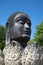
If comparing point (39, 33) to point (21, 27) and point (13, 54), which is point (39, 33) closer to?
point (21, 27)

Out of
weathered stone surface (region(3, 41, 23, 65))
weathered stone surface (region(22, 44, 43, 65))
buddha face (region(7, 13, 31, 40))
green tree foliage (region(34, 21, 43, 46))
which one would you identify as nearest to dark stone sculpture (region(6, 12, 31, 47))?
buddha face (region(7, 13, 31, 40))

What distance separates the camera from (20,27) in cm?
653

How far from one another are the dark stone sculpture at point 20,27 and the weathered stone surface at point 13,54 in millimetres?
346

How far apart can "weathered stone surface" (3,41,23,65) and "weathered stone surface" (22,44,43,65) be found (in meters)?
0.18

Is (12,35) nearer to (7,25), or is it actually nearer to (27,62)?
(7,25)

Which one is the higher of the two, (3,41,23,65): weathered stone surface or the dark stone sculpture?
the dark stone sculpture

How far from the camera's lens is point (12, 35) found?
668cm

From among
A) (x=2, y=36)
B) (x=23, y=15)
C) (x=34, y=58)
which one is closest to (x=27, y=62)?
(x=34, y=58)

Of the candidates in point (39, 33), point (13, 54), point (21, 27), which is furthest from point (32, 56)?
point (39, 33)

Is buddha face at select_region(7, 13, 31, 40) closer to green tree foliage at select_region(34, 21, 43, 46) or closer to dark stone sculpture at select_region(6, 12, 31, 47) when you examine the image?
dark stone sculpture at select_region(6, 12, 31, 47)

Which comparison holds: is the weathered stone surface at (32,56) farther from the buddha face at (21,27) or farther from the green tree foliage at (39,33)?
the green tree foliage at (39,33)

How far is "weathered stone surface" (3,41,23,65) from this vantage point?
6.09 metres

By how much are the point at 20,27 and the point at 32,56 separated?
0.91 m

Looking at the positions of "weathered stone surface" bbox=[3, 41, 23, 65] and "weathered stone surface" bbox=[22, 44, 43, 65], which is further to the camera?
"weathered stone surface" bbox=[3, 41, 23, 65]
